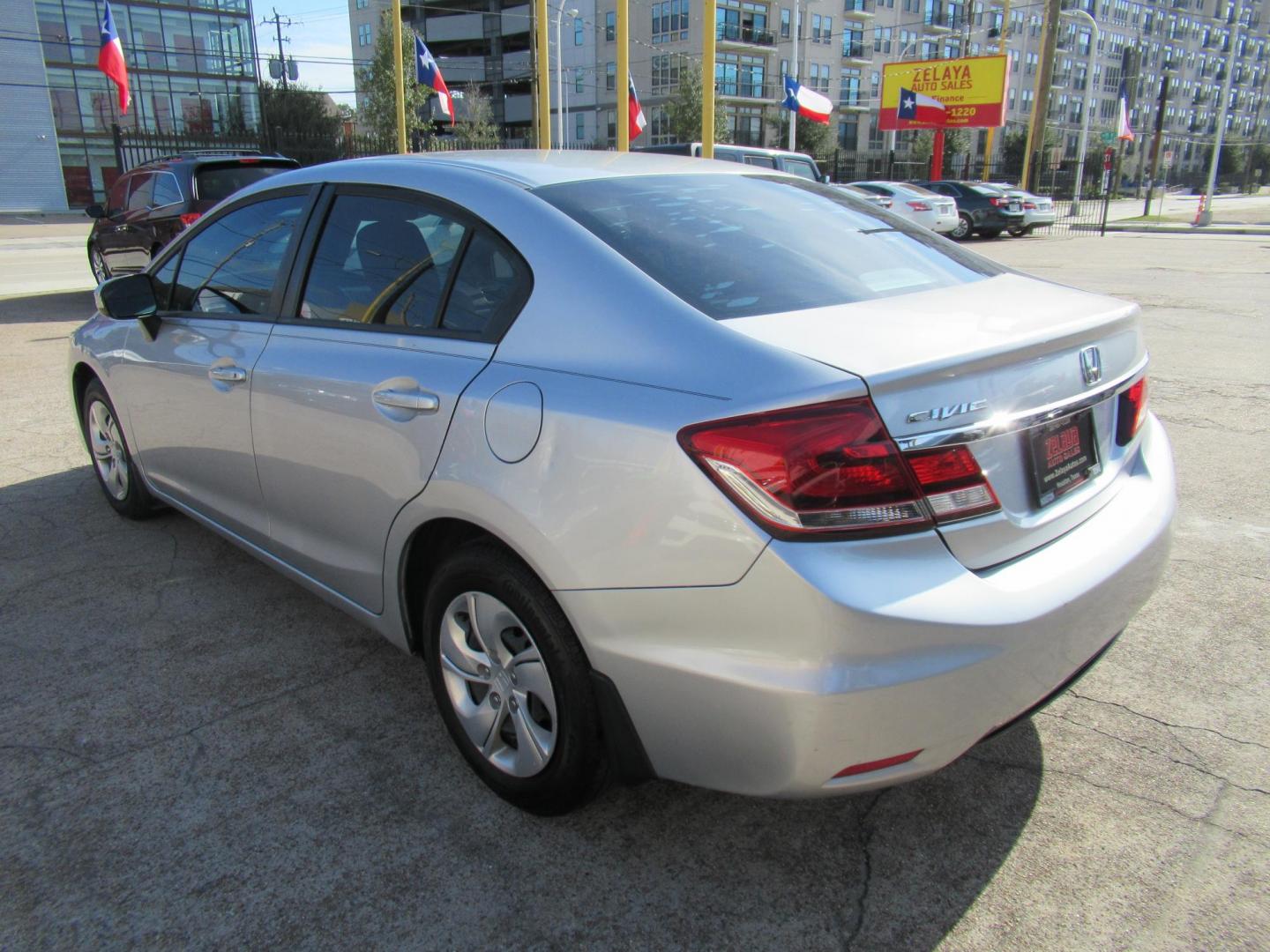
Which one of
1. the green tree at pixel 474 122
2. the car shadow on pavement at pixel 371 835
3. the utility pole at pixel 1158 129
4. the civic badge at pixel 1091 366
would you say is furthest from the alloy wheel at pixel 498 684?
the green tree at pixel 474 122

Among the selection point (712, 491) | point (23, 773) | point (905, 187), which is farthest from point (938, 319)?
point (905, 187)

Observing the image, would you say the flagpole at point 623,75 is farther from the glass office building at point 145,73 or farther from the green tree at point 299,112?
the glass office building at point 145,73

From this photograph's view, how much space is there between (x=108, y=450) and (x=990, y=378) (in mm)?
4297

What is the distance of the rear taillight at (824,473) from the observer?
5.95 ft

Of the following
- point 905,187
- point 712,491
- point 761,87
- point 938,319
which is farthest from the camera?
point 761,87

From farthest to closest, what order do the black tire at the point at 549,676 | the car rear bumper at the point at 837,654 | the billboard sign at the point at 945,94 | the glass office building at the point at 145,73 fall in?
the glass office building at the point at 145,73 < the billboard sign at the point at 945,94 < the black tire at the point at 549,676 < the car rear bumper at the point at 837,654

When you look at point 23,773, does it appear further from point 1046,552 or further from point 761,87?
point 761,87

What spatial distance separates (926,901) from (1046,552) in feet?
2.81

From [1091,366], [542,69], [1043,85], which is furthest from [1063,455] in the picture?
[1043,85]

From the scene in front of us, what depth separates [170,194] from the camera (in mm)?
10281

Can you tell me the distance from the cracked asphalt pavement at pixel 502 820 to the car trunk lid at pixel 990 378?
84 cm

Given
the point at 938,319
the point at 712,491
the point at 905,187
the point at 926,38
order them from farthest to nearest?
1. the point at 926,38
2. the point at 905,187
3. the point at 938,319
4. the point at 712,491

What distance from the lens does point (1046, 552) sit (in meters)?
2.09

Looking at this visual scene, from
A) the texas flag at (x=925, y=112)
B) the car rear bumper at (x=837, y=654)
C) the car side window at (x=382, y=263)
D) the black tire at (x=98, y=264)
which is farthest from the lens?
the texas flag at (x=925, y=112)
